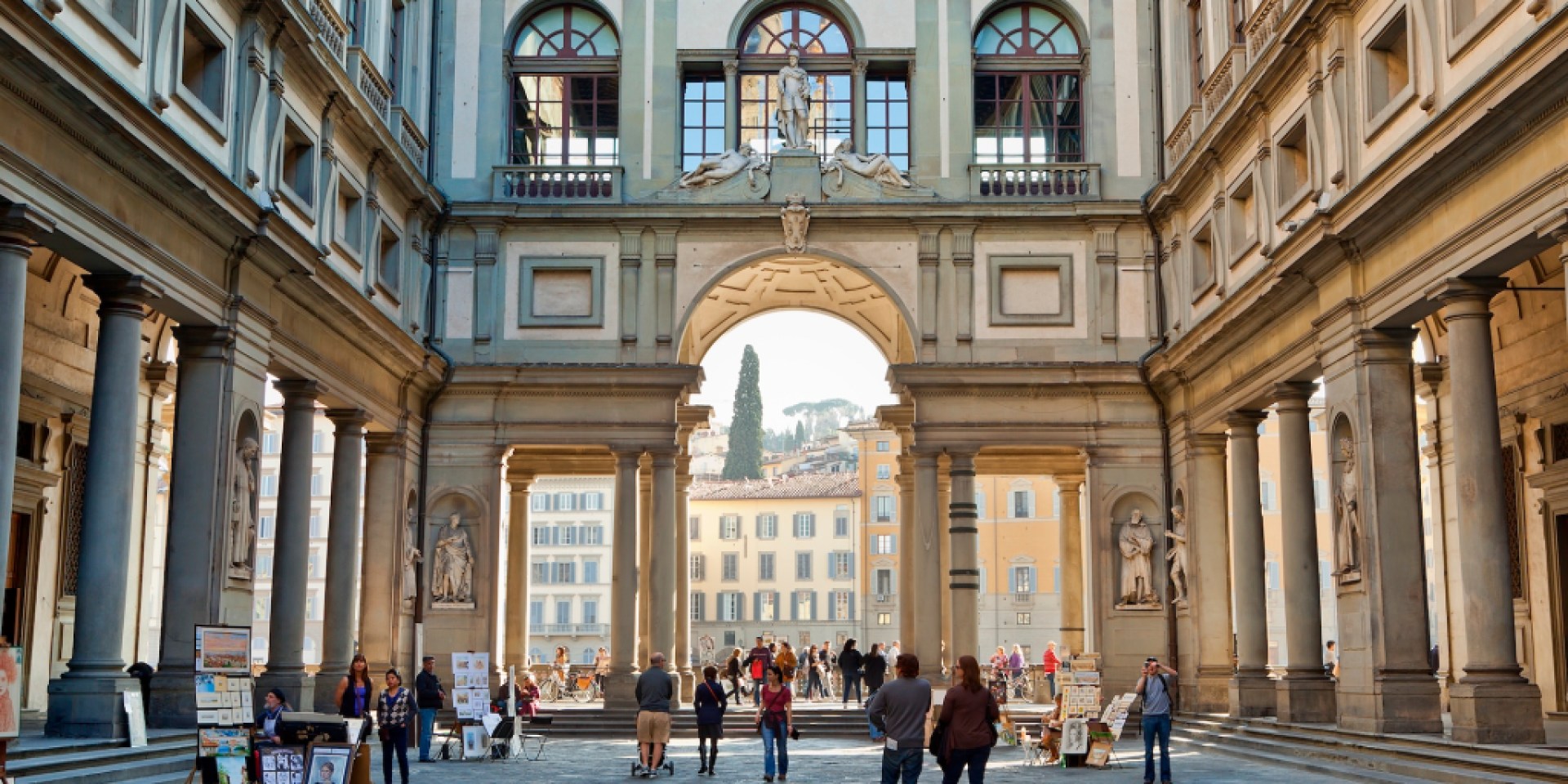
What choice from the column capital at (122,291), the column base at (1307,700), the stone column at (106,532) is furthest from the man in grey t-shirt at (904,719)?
the column base at (1307,700)

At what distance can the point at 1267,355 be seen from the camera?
25.1 metres


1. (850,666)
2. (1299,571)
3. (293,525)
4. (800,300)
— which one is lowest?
(850,666)

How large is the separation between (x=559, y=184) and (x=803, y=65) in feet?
18.0

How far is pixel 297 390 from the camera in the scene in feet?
80.6

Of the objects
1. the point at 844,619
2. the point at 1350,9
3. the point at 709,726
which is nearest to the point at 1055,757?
the point at 709,726

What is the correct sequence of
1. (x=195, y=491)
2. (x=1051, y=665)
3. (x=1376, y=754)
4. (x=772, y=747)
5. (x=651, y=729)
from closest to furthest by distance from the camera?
1. (x=1376, y=754)
2. (x=772, y=747)
3. (x=195, y=491)
4. (x=651, y=729)
5. (x=1051, y=665)

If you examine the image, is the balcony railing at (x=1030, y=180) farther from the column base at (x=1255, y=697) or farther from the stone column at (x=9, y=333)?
the stone column at (x=9, y=333)

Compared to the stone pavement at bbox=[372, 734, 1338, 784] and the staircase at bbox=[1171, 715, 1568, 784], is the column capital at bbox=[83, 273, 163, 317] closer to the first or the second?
the stone pavement at bbox=[372, 734, 1338, 784]

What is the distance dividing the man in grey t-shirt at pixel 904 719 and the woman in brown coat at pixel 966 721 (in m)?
0.36

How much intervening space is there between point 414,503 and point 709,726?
38.0 ft

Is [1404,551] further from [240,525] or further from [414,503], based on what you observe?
[414,503]

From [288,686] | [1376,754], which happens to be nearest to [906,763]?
[1376,754]

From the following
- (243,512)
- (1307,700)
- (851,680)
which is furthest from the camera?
(851,680)

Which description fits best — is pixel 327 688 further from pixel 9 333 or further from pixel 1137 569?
pixel 1137 569
